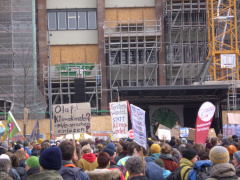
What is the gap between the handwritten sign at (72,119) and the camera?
45.8 feet

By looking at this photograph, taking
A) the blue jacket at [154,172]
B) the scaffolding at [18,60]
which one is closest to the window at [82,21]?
the scaffolding at [18,60]

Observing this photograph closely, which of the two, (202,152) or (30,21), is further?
(30,21)

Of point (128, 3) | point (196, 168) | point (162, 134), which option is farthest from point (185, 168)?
point (128, 3)

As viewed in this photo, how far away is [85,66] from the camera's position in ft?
128

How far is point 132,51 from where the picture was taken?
40.5m

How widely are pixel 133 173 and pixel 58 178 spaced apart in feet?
5.72

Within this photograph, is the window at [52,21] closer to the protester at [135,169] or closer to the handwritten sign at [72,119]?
the handwritten sign at [72,119]

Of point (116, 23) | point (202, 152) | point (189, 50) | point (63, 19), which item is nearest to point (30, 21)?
point (63, 19)

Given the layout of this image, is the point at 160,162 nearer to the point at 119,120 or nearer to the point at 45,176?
the point at 45,176

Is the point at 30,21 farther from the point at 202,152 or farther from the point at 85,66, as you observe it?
the point at 202,152

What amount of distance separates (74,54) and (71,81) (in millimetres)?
2474

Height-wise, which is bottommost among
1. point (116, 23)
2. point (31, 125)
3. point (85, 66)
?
point (31, 125)

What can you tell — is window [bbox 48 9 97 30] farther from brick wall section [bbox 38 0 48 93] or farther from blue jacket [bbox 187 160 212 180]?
blue jacket [bbox 187 160 212 180]

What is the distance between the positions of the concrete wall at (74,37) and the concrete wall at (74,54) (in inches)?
14.9
